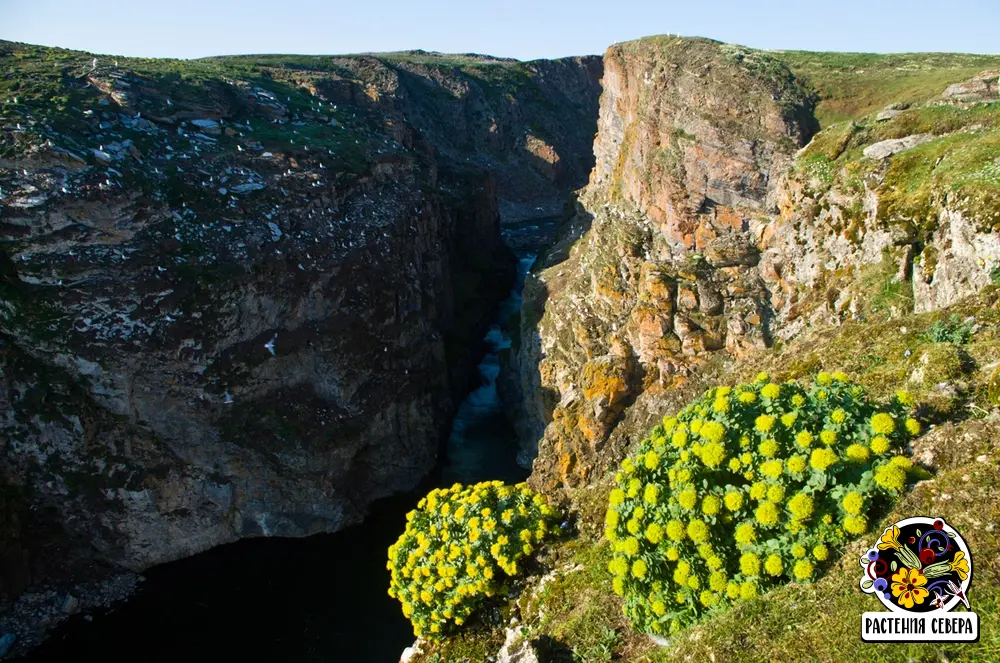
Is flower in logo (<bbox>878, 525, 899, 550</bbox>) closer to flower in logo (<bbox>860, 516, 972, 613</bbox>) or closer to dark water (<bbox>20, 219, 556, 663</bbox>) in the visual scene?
flower in logo (<bbox>860, 516, 972, 613</bbox>)

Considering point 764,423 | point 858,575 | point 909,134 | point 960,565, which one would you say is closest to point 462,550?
point 764,423

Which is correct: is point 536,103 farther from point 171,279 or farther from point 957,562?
point 957,562

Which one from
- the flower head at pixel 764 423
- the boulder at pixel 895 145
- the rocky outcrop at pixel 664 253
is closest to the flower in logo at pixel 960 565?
the flower head at pixel 764 423

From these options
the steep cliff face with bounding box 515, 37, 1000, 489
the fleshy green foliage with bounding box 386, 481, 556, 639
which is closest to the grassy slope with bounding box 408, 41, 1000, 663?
the fleshy green foliage with bounding box 386, 481, 556, 639

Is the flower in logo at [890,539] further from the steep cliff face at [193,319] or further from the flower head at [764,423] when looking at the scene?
the steep cliff face at [193,319]

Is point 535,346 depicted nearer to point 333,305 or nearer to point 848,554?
point 333,305

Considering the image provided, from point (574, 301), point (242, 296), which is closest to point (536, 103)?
point (574, 301)
